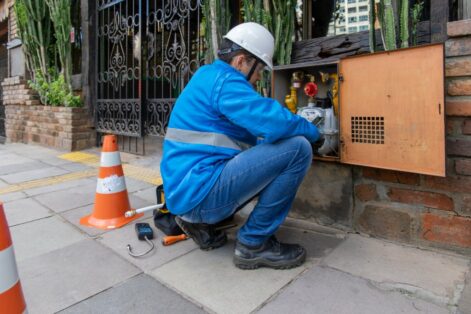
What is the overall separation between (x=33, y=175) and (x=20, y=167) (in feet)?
2.56

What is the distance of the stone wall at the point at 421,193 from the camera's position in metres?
2.04

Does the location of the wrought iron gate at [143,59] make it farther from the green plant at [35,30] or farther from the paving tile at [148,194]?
the green plant at [35,30]

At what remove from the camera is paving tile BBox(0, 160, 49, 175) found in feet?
15.9

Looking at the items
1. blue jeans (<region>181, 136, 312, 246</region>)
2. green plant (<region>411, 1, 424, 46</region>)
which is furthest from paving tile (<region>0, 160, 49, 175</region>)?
green plant (<region>411, 1, 424, 46</region>)

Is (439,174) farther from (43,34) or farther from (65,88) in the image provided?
(43,34)

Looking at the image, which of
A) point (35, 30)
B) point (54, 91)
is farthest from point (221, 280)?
point (35, 30)

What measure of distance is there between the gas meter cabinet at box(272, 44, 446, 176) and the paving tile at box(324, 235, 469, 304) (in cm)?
54

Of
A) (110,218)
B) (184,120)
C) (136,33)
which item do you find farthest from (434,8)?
(136,33)

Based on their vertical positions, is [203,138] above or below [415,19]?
below

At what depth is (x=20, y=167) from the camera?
16.7 ft

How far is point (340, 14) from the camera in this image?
10.3ft

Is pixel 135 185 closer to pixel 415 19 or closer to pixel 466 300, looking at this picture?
pixel 415 19

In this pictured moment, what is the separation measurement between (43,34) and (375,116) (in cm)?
709

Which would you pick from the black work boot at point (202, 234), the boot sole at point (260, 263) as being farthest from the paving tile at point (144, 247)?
the boot sole at point (260, 263)
